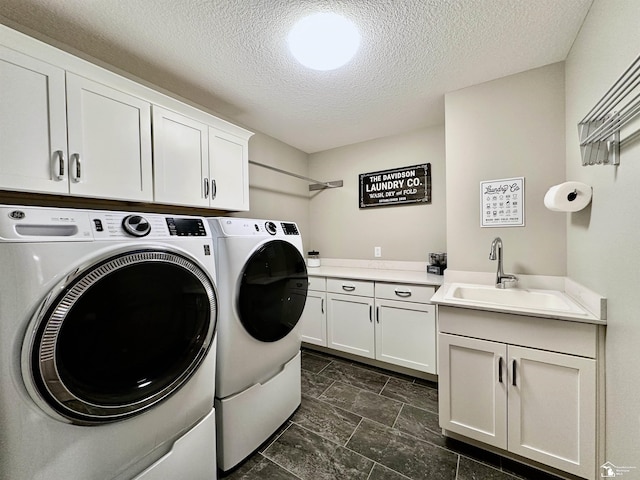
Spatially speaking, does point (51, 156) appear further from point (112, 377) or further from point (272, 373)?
point (272, 373)

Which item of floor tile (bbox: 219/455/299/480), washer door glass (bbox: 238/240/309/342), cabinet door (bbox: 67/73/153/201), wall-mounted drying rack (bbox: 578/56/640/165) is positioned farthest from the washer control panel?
wall-mounted drying rack (bbox: 578/56/640/165)

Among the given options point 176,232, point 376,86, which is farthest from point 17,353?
point 376,86

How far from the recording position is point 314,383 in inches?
85.2

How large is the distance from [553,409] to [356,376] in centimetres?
137

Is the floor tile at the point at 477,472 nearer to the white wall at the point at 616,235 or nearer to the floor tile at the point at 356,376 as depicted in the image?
the white wall at the point at 616,235

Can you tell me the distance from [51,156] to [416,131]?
9.18 ft

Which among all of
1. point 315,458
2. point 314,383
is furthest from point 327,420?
point 314,383

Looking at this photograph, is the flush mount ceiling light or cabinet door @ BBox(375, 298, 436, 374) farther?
cabinet door @ BBox(375, 298, 436, 374)

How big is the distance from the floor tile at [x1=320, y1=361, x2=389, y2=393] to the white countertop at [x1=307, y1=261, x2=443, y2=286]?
846 millimetres

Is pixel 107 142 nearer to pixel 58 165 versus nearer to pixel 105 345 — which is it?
pixel 58 165

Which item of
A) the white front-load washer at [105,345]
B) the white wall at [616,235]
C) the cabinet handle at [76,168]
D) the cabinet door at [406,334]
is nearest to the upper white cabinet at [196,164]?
the cabinet handle at [76,168]

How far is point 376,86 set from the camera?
6.29ft

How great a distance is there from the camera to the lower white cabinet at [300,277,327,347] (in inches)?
101

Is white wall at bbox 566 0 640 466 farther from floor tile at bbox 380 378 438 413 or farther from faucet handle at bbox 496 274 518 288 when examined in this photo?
floor tile at bbox 380 378 438 413
